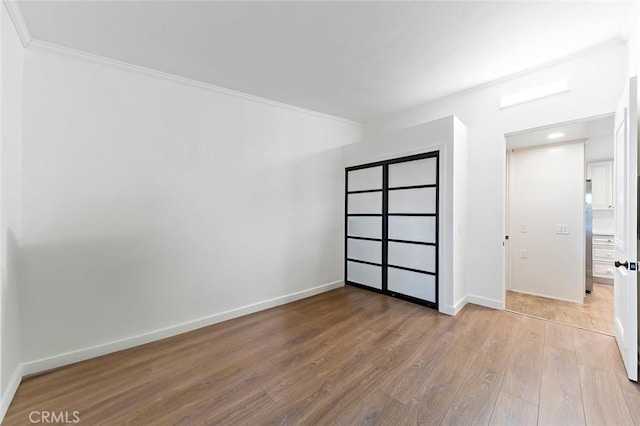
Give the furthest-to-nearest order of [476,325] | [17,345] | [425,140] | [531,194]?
[531,194] < [425,140] < [476,325] < [17,345]

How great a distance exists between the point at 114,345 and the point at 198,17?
2989mm

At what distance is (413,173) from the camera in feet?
11.6

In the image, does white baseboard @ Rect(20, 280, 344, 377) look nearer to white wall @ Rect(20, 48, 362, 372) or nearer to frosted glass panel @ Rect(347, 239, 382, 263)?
white wall @ Rect(20, 48, 362, 372)

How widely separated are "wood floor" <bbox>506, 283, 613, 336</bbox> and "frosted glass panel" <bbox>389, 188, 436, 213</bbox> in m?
1.72

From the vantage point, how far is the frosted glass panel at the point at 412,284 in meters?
3.30

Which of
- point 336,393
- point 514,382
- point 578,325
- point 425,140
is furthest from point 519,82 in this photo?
point 336,393

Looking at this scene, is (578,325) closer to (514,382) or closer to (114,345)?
(514,382)

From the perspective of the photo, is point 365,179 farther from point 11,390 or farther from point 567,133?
point 11,390

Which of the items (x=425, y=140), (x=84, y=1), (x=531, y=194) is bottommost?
(x=531, y=194)

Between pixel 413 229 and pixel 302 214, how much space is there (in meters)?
1.62

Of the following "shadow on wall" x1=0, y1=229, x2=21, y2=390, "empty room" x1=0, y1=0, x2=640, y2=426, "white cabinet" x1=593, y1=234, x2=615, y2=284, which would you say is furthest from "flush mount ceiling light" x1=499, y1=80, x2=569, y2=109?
"shadow on wall" x1=0, y1=229, x2=21, y2=390

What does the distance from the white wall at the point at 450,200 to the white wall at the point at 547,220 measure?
4.74ft

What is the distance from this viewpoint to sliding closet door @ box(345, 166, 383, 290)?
395 cm

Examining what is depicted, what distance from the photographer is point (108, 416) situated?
1.64 m
